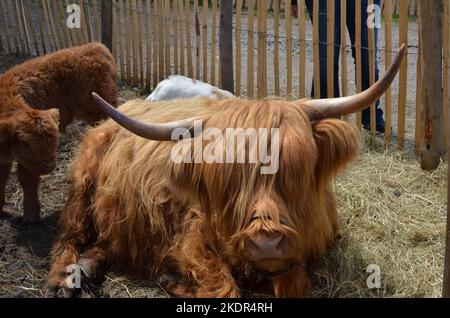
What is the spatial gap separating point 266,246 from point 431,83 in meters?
3.08

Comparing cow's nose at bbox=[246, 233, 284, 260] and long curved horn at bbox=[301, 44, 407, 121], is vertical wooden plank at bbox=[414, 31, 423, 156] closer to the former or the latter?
long curved horn at bbox=[301, 44, 407, 121]

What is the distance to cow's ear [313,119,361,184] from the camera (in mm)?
3113

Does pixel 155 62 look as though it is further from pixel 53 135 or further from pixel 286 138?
pixel 286 138

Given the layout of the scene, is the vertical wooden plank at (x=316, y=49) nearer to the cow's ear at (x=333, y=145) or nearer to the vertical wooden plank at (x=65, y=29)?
the cow's ear at (x=333, y=145)

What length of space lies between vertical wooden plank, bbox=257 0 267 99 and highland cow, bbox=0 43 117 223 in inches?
66.2

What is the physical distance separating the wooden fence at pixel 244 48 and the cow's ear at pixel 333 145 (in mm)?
2528

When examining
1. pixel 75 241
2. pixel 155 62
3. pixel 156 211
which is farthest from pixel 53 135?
pixel 155 62

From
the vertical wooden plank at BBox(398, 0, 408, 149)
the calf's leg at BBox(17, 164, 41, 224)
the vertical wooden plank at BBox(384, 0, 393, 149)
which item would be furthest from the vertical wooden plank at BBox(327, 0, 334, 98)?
the calf's leg at BBox(17, 164, 41, 224)

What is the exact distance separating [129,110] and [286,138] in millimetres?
1720

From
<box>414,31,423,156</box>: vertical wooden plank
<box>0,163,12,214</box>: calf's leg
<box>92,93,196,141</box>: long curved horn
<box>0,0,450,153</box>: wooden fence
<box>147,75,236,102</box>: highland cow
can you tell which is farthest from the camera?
<box>147,75,236,102</box>: highland cow

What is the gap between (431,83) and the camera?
520 cm

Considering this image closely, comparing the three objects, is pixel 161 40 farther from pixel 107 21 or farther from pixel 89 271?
pixel 89 271

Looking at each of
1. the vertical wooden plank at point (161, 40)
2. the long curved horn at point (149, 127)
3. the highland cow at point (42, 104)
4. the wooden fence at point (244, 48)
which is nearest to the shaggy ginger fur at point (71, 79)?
the highland cow at point (42, 104)
